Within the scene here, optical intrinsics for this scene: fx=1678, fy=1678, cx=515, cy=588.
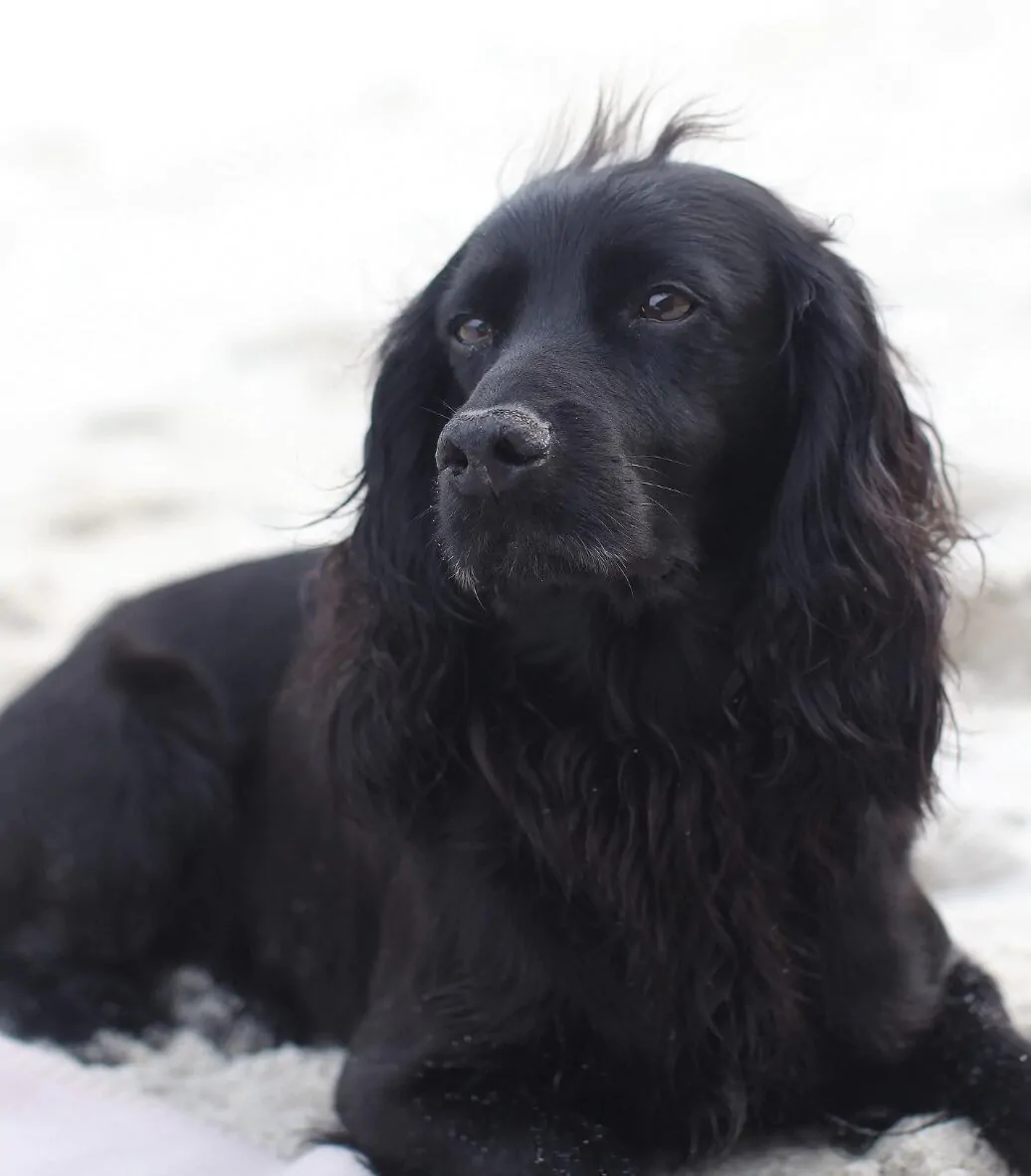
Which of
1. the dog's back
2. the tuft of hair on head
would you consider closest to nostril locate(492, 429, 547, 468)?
the tuft of hair on head

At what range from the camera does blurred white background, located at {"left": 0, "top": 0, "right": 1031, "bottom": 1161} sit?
5426 mm

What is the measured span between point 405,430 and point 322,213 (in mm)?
5435

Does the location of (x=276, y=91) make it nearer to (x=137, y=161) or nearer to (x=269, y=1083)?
(x=137, y=161)

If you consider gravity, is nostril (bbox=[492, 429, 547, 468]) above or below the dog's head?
below

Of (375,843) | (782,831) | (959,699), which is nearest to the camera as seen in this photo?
(782,831)

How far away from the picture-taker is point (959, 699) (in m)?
3.94

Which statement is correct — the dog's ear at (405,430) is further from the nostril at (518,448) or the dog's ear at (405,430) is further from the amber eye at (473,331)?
the nostril at (518,448)

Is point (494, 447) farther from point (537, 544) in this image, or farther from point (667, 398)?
point (667, 398)

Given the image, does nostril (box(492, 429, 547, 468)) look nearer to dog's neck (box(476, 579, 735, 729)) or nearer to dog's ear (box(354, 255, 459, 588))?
dog's neck (box(476, 579, 735, 729))

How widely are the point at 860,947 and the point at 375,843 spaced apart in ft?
2.79

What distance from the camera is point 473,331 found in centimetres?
250

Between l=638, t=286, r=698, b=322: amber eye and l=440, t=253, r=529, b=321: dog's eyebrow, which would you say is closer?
l=638, t=286, r=698, b=322: amber eye

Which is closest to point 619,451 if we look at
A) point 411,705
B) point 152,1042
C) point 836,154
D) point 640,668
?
point 640,668

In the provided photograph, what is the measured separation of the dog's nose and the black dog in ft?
0.31
